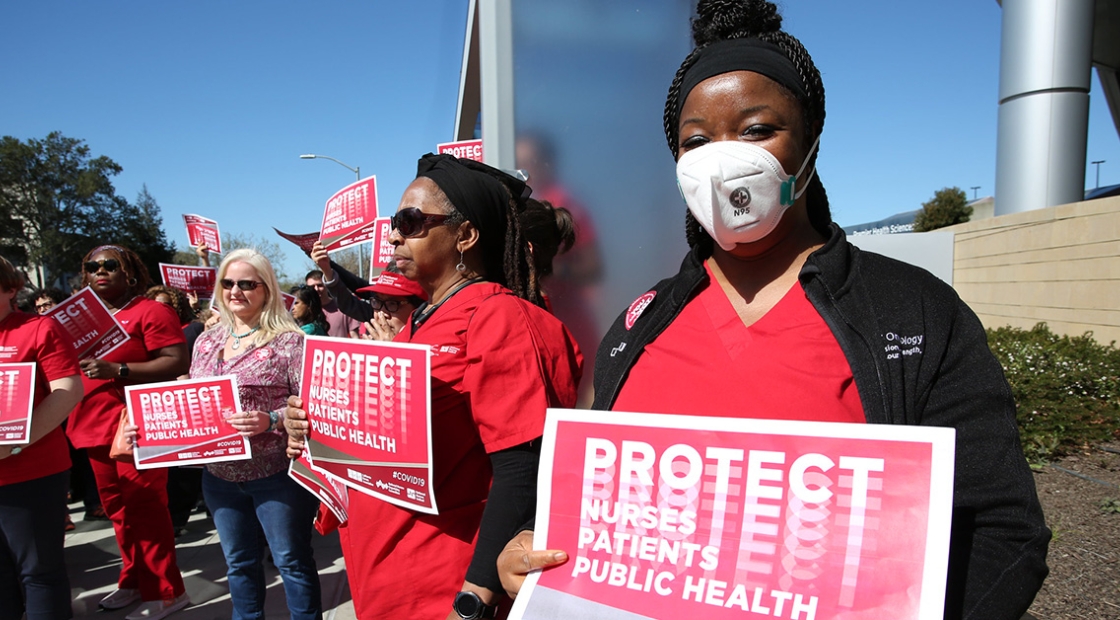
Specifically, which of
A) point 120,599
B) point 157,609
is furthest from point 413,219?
point 120,599

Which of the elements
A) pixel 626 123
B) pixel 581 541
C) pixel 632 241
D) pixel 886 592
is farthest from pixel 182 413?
pixel 886 592

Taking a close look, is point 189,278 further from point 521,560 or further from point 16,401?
point 521,560

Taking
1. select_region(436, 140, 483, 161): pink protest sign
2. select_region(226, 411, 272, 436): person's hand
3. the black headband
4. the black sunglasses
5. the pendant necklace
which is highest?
select_region(436, 140, 483, 161): pink protest sign

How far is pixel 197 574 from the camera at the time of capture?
17.0 feet

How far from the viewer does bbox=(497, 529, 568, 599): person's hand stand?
3.94 ft

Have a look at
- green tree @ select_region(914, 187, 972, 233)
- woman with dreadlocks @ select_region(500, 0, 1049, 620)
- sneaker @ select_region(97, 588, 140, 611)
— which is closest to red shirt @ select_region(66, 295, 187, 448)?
sneaker @ select_region(97, 588, 140, 611)

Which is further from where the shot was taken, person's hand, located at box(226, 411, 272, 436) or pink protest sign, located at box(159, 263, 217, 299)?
pink protest sign, located at box(159, 263, 217, 299)

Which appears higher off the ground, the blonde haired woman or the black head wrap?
the black head wrap

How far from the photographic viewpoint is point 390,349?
1.82 meters

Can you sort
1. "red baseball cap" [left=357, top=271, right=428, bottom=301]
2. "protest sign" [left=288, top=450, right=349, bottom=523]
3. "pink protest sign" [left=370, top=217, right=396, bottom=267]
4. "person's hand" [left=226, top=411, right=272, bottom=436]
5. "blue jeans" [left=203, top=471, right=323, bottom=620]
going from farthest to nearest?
"pink protest sign" [left=370, top=217, right=396, bottom=267]
"red baseball cap" [left=357, top=271, right=428, bottom=301]
"blue jeans" [left=203, top=471, right=323, bottom=620]
"person's hand" [left=226, top=411, right=272, bottom=436]
"protest sign" [left=288, top=450, right=349, bottom=523]

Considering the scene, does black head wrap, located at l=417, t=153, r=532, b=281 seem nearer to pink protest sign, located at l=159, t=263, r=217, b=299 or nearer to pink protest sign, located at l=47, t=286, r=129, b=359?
pink protest sign, located at l=47, t=286, r=129, b=359

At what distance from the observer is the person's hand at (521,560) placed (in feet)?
3.94

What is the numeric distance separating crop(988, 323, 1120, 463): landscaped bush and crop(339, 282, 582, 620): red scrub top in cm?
A: 560

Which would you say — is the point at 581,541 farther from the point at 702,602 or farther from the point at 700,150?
the point at 700,150
